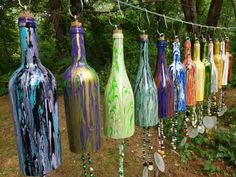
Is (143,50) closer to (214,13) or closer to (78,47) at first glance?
(78,47)

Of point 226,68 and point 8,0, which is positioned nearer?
point 226,68

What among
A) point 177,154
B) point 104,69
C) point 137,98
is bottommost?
point 177,154

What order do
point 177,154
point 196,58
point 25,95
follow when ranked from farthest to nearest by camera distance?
point 177,154
point 196,58
point 25,95

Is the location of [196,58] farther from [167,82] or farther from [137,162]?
[137,162]

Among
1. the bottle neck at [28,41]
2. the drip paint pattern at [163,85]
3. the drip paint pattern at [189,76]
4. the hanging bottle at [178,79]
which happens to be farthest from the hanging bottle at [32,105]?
the drip paint pattern at [189,76]

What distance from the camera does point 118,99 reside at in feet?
A: 2.13

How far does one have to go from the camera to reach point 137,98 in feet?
2.41

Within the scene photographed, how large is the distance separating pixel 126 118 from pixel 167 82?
23 centimetres

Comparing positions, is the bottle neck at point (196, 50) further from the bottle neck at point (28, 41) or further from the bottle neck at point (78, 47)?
the bottle neck at point (28, 41)

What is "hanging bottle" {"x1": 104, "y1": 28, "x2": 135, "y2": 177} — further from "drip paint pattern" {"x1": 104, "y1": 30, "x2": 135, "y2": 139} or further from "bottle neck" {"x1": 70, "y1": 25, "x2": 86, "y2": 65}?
"bottle neck" {"x1": 70, "y1": 25, "x2": 86, "y2": 65}

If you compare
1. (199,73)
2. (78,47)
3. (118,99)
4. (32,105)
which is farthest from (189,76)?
(32,105)

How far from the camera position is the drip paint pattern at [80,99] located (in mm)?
564

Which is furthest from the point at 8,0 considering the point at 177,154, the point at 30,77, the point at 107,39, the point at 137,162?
the point at 30,77

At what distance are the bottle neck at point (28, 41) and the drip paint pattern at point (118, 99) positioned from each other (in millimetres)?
220
